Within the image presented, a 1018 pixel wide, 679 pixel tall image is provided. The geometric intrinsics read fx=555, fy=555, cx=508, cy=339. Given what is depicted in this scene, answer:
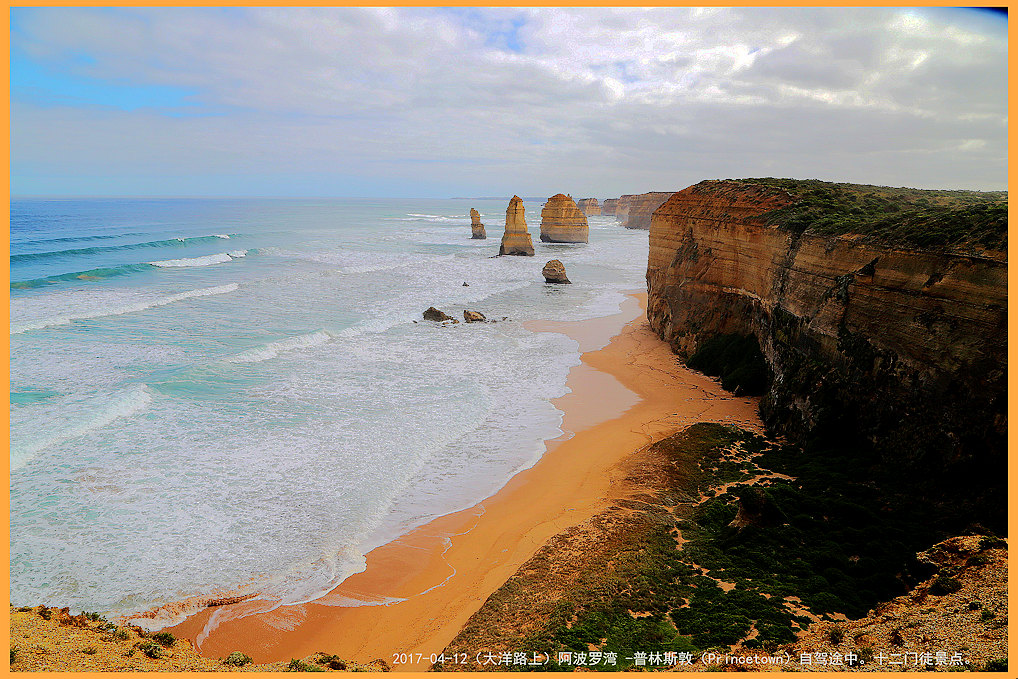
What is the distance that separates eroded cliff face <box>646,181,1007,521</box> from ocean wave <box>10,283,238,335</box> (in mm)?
30001

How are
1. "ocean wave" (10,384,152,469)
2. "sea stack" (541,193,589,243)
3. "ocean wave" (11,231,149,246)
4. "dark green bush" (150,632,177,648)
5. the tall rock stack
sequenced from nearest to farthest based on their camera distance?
1. "dark green bush" (150,632,177,648)
2. "ocean wave" (10,384,152,469)
3. "ocean wave" (11,231,149,246)
4. "sea stack" (541,193,589,243)
5. the tall rock stack

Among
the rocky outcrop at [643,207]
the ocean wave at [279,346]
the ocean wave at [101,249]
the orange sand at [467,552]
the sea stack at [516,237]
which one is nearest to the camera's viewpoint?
the orange sand at [467,552]

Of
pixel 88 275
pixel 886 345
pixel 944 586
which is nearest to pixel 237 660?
pixel 944 586

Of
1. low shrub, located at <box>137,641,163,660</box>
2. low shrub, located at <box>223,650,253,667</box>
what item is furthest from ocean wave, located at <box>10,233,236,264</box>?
low shrub, located at <box>223,650,253,667</box>

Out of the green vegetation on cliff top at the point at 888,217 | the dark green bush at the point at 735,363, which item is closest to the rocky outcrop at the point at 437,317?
the dark green bush at the point at 735,363

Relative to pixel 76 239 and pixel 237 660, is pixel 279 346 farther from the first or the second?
pixel 76 239

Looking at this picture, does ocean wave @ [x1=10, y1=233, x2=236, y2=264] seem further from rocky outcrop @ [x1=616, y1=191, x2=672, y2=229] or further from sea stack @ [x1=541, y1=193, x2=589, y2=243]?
rocky outcrop @ [x1=616, y1=191, x2=672, y2=229]

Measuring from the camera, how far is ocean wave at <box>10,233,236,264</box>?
44375mm

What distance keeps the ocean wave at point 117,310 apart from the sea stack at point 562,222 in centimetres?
4475

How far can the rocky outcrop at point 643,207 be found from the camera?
107 m

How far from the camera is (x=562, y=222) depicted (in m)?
73.2

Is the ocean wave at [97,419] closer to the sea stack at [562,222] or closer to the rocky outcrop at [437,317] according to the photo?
the rocky outcrop at [437,317]

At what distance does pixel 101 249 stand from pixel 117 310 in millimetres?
29498

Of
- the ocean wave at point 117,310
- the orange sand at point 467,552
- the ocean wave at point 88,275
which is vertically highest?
→ the ocean wave at point 88,275
